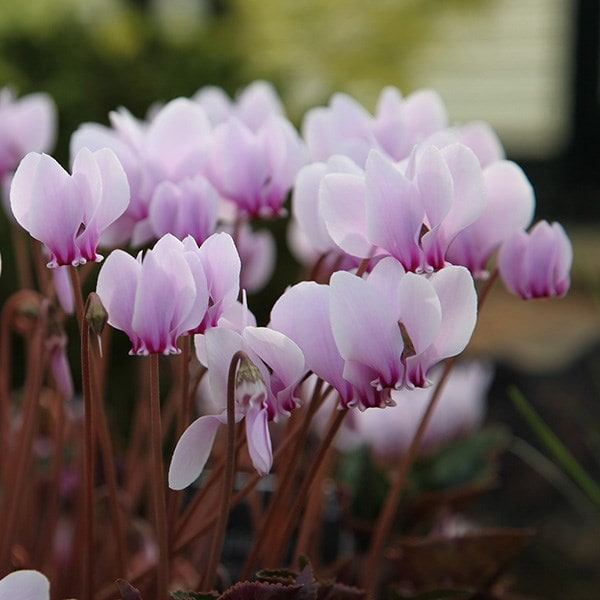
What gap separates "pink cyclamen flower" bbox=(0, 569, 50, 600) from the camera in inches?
25.3

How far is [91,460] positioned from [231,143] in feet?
0.86

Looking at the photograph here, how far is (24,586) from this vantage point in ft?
2.11

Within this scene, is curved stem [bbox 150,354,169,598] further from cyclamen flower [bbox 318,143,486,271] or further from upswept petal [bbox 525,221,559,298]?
upswept petal [bbox 525,221,559,298]

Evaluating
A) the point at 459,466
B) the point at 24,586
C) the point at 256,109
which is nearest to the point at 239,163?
the point at 256,109

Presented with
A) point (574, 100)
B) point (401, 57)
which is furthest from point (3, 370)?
point (574, 100)

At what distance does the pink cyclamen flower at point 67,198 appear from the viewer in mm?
678

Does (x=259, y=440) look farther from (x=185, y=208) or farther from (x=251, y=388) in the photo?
(x=185, y=208)

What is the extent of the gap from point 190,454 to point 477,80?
22.4 feet

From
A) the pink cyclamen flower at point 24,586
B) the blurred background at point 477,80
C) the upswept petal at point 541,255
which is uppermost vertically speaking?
the upswept petal at point 541,255

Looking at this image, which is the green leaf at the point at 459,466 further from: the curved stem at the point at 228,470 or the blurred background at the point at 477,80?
the curved stem at the point at 228,470

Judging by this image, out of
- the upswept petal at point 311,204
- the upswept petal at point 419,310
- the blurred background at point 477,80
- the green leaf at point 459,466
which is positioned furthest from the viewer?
the blurred background at point 477,80

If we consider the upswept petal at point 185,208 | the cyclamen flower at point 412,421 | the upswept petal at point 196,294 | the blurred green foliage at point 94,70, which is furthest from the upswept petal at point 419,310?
the blurred green foliage at point 94,70

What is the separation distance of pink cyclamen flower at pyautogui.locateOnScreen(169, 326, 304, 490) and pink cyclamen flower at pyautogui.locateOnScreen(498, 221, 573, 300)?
21 cm

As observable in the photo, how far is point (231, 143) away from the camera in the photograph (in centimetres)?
87
